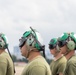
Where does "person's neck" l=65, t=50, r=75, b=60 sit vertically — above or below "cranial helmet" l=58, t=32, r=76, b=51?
below

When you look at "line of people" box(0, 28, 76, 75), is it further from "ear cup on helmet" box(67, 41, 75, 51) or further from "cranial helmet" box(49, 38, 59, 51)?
"cranial helmet" box(49, 38, 59, 51)

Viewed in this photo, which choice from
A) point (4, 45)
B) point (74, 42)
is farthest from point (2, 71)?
point (74, 42)

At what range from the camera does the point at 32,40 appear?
849cm

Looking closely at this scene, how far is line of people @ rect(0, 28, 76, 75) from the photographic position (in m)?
7.97

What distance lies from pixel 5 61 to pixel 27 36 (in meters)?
1.43

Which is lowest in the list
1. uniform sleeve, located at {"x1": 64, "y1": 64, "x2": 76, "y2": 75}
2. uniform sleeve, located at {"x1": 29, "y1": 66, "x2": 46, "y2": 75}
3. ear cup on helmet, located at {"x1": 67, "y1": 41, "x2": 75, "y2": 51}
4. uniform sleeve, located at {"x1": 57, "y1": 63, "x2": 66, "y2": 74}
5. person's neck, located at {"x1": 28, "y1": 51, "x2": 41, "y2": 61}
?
uniform sleeve, located at {"x1": 57, "y1": 63, "x2": 66, "y2": 74}

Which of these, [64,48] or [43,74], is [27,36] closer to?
[43,74]

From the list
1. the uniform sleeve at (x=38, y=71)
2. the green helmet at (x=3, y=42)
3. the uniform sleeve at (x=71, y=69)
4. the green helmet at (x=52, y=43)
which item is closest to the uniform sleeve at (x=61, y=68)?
the green helmet at (x=52, y=43)

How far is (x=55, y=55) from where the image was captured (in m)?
12.3

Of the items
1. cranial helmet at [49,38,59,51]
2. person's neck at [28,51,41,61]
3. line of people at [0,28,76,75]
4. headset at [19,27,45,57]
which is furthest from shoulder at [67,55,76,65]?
cranial helmet at [49,38,59,51]

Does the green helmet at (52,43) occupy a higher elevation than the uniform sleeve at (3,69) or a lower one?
lower

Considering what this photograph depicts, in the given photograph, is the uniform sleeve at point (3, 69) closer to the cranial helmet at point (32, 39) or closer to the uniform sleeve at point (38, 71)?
the cranial helmet at point (32, 39)

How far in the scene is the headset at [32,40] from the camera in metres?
8.42

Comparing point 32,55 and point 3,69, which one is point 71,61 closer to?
point 32,55
